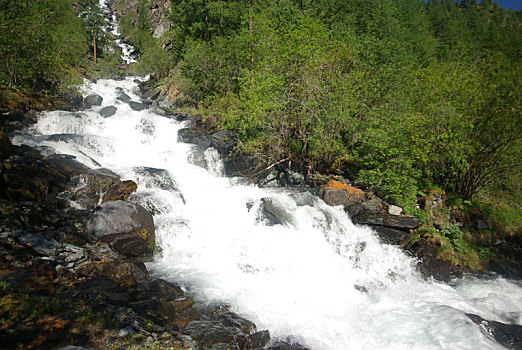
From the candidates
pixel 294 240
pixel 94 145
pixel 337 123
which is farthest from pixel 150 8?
pixel 294 240

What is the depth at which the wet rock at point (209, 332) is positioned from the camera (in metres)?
5.04

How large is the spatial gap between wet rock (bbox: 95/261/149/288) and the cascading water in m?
0.65

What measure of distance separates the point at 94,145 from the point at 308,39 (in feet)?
38.0

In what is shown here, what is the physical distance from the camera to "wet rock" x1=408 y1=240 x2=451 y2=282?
30.8 feet

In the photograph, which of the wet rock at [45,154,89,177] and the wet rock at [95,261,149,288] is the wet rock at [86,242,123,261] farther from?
the wet rock at [45,154,89,177]

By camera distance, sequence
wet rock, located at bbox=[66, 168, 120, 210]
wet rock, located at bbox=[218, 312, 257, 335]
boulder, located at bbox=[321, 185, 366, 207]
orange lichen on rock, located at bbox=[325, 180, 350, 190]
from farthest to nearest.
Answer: orange lichen on rock, located at bbox=[325, 180, 350, 190] → boulder, located at bbox=[321, 185, 366, 207] → wet rock, located at bbox=[66, 168, 120, 210] → wet rock, located at bbox=[218, 312, 257, 335]

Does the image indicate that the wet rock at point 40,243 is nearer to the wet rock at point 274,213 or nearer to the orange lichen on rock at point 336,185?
the wet rock at point 274,213

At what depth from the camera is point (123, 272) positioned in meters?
6.40

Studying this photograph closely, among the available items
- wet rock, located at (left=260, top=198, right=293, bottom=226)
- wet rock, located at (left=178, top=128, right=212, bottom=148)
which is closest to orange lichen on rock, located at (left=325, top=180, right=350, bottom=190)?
wet rock, located at (left=260, top=198, right=293, bottom=226)

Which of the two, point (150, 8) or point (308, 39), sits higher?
point (150, 8)

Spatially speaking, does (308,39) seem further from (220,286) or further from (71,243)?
(71,243)

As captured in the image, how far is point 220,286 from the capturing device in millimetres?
7152

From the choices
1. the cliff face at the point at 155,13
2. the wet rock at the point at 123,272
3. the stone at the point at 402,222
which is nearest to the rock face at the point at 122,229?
the wet rock at the point at 123,272

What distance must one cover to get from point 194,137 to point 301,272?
11.6 metres
